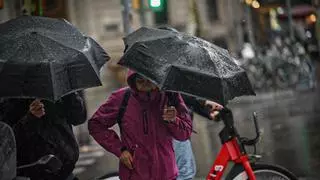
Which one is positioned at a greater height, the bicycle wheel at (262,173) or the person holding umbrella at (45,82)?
the person holding umbrella at (45,82)

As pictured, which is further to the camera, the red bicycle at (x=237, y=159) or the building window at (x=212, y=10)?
the building window at (x=212, y=10)

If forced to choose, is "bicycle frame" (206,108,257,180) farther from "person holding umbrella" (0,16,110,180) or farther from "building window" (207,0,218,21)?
"building window" (207,0,218,21)

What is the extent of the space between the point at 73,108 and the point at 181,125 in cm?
71

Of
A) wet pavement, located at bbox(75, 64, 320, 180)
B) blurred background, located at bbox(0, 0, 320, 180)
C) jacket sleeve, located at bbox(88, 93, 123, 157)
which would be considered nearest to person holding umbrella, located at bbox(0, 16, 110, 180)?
→ jacket sleeve, located at bbox(88, 93, 123, 157)

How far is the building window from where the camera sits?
41719 mm

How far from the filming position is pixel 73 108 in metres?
4.11

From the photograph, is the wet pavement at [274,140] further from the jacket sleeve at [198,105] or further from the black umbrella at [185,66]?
the black umbrella at [185,66]

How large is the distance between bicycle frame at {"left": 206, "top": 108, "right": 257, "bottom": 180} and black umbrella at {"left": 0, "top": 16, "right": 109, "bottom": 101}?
1.34m

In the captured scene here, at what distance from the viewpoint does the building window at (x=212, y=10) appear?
41719 millimetres

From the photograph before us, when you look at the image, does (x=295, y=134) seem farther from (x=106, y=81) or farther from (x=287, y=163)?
(x=106, y=81)

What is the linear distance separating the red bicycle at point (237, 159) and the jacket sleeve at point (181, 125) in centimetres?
86

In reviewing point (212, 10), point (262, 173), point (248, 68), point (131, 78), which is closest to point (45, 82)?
point (131, 78)

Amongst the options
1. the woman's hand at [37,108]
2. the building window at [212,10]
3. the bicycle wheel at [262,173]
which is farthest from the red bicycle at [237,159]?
the building window at [212,10]

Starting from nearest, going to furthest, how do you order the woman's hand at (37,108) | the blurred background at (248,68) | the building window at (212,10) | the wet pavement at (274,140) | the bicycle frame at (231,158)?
1. the woman's hand at (37,108)
2. the bicycle frame at (231,158)
3. the wet pavement at (274,140)
4. the blurred background at (248,68)
5. the building window at (212,10)
